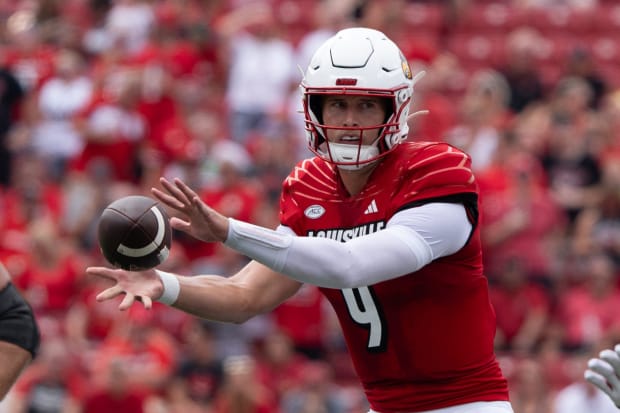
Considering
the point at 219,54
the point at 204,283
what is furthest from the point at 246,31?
the point at 204,283

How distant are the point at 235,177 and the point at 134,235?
5763mm

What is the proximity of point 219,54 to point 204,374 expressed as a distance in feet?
11.4

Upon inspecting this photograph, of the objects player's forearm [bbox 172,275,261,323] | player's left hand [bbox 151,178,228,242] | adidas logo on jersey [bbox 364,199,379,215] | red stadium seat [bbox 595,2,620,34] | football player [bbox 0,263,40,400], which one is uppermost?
player's left hand [bbox 151,178,228,242]

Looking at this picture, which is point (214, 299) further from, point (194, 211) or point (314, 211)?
point (194, 211)

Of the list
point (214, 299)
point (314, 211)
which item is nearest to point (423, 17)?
point (314, 211)

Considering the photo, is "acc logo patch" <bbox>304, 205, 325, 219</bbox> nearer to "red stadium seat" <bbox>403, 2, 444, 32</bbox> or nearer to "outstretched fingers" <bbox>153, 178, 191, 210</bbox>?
"outstretched fingers" <bbox>153, 178, 191, 210</bbox>

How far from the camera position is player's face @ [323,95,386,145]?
448 cm

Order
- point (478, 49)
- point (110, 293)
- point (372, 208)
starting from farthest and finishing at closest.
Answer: point (478, 49), point (372, 208), point (110, 293)

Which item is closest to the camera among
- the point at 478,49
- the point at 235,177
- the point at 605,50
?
the point at 235,177

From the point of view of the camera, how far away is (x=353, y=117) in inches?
177

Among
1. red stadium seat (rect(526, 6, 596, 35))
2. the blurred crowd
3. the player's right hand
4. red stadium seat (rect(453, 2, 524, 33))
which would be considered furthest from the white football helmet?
red stadium seat (rect(526, 6, 596, 35))

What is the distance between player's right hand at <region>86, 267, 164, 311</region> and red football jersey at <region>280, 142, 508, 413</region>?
2.00ft

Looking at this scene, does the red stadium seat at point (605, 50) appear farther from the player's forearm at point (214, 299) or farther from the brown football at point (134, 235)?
the brown football at point (134, 235)

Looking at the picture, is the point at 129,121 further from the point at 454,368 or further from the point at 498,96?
the point at 454,368
